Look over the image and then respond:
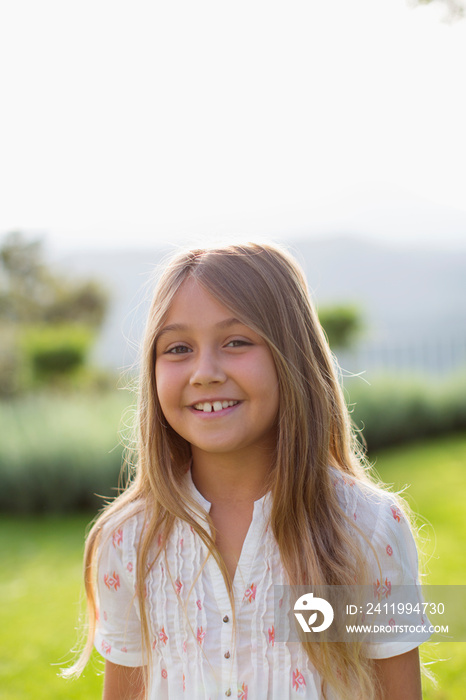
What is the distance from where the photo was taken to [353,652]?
1525mm

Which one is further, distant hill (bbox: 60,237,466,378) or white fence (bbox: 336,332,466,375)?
distant hill (bbox: 60,237,466,378)

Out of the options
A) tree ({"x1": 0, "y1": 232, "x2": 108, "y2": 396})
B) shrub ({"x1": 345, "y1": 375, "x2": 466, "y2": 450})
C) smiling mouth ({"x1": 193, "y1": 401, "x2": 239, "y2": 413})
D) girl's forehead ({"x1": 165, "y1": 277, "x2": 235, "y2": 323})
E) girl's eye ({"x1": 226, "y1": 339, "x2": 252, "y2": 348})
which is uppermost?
tree ({"x1": 0, "y1": 232, "x2": 108, "y2": 396})

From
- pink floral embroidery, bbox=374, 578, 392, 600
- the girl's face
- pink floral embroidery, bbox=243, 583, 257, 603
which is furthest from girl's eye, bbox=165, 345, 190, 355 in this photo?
pink floral embroidery, bbox=374, 578, 392, 600

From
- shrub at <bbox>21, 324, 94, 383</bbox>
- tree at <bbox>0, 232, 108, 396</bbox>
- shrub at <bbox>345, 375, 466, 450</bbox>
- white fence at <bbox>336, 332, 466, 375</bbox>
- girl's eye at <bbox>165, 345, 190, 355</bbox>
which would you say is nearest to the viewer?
girl's eye at <bbox>165, 345, 190, 355</bbox>

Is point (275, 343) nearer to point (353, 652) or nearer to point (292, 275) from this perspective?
point (292, 275)

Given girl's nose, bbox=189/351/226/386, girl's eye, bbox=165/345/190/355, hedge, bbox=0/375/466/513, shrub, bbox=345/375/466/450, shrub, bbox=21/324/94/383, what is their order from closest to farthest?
1. girl's nose, bbox=189/351/226/386
2. girl's eye, bbox=165/345/190/355
3. hedge, bbox=0/375/466/513
4. shrub, bbox=345/375/466/450
5. shrub, bbox=21/324/94/383

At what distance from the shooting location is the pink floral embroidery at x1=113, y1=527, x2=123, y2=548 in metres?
1.66

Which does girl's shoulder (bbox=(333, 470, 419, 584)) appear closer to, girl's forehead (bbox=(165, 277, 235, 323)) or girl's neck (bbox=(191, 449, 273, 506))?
girl's neck (bbox=(191, 449, 273, 506))

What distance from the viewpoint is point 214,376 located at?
1.48 m

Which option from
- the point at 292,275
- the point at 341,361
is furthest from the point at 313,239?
the point at 292,275

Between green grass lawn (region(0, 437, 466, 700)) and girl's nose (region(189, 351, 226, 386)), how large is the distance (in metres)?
1.01

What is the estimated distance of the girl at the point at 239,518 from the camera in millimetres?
1509

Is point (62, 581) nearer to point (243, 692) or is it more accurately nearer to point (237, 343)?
point (243, 692)

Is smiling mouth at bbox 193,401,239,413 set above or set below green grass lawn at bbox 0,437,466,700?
above
